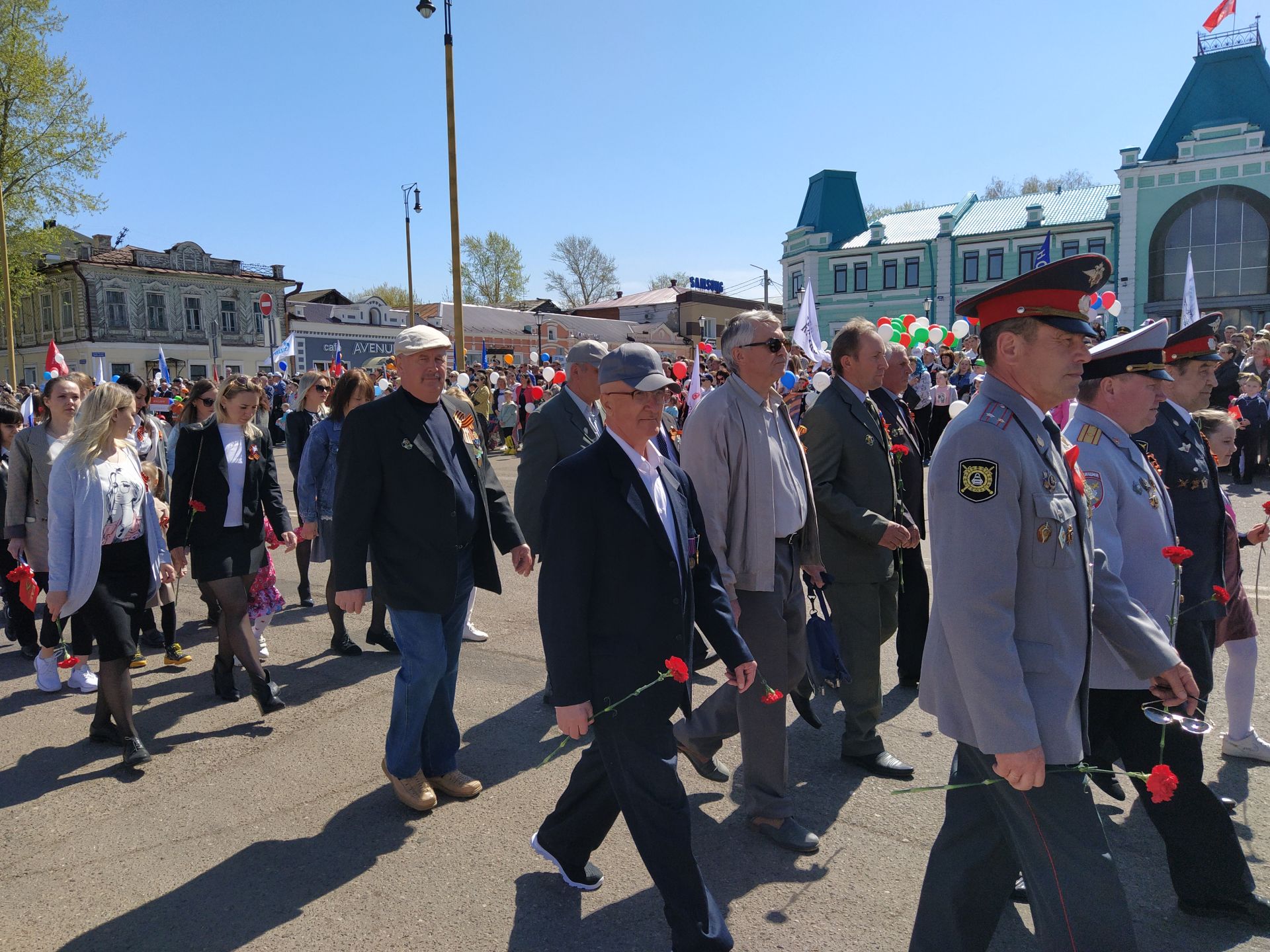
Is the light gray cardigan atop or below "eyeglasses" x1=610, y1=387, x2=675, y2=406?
below

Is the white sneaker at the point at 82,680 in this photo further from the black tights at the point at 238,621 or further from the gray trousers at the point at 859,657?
the gray trousers at the point at 859,657

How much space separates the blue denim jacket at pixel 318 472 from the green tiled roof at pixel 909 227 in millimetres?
47475

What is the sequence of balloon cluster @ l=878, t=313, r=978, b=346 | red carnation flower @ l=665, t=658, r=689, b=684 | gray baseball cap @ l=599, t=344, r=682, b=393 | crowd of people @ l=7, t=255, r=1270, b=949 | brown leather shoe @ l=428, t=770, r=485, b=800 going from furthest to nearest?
1. balloon cluster @ l=878, t=313, r=978, b=346
2. brown leather shoe @ l=428, t=770, r=485, b=800
3. gray baseball cap @ l=599, t=344, r=682, b=393
4. red carnation flower @ l=665, t=658, r=689, b=684
5. crowd of people @ l=7, t=255, r=1270, b=949

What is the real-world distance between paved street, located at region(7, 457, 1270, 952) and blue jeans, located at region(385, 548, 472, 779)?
233mm

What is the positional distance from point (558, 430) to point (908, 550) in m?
2.43

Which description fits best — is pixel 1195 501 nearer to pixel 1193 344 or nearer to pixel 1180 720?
pixel 1193 344

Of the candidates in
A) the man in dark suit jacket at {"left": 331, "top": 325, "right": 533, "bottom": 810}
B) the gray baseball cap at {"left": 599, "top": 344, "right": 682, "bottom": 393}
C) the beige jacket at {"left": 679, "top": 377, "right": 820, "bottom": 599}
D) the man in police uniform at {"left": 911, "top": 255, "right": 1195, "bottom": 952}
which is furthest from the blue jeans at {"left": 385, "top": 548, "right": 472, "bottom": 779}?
the man in police uniform at {"left": 911, "top": 255, "right": 1195, "bottom": 952}

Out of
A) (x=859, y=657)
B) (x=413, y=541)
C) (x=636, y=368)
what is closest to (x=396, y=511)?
(x=413, y=541)

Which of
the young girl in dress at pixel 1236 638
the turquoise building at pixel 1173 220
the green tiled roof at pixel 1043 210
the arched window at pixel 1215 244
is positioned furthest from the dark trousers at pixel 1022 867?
the green tiled roof at pixel 1043 210

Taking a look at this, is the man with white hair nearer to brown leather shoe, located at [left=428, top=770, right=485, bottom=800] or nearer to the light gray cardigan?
brown leather shoe, located at [left=428, top=770, right=485, bottom=800]

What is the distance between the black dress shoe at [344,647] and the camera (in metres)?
6.16

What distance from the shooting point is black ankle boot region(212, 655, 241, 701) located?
5340 millimetres

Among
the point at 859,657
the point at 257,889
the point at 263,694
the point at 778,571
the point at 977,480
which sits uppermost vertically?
the point at 977,480

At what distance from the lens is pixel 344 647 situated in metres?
6.18
